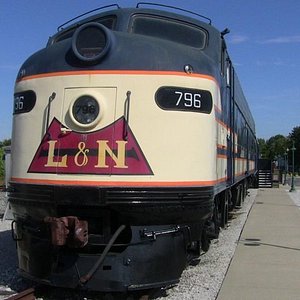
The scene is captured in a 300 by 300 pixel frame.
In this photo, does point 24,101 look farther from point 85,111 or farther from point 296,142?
point 296,142

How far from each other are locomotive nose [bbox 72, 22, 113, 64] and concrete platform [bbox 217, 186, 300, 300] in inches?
121

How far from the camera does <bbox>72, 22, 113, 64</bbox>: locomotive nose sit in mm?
5375

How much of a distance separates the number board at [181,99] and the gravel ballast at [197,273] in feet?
7.03

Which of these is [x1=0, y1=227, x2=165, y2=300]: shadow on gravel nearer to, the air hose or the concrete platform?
the air hose

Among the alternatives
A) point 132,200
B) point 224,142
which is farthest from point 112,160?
point 224,142

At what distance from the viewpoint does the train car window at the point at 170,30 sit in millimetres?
6316

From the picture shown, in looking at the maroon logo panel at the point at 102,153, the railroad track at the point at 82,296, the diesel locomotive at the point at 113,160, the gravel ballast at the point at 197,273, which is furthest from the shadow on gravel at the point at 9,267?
the maroon logo panel at the point at 102,153

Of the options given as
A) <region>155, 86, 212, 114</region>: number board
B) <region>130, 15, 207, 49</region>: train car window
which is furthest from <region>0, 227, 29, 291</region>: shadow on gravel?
<region>130, 15, 207, 49</region>: train car window

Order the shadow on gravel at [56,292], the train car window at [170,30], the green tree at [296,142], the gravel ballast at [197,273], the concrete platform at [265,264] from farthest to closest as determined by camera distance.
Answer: the green tree at [296,142], the train car window at [170,30], the concrete platform at [265,264], the gravel ballast at [197,273], the shadow on gravel at [56,292]

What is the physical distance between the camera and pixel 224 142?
750 centimetres

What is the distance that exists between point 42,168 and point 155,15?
252 cm

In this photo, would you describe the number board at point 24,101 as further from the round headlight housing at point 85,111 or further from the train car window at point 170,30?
the train car window at point 170,30

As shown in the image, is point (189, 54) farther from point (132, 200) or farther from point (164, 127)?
point (132, 200)

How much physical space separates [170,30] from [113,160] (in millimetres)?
2244
